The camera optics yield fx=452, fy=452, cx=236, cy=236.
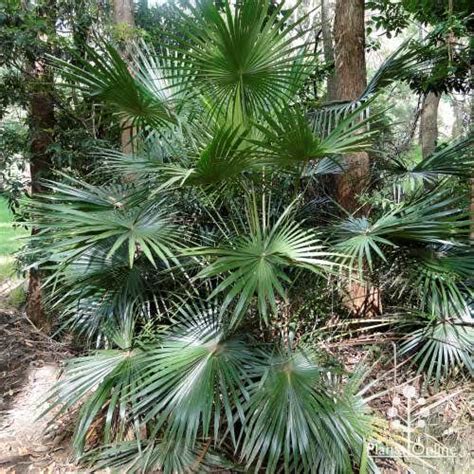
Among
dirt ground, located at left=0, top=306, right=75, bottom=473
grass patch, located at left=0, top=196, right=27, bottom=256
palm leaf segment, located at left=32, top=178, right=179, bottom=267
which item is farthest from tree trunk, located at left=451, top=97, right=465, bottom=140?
grass patch, located at left=0, top=196, right=27, bottom=256

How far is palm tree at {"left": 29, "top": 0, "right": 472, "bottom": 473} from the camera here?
187cm

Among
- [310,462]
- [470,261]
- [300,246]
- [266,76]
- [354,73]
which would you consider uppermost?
[354,73]

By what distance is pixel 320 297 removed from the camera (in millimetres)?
2568

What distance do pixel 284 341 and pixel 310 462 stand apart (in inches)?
24.7

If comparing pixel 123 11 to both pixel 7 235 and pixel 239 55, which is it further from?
pixel 7 235

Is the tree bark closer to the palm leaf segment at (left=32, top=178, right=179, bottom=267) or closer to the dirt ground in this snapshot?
the palm leaf segment at (left=32, top=178, right=179, bottom=267)

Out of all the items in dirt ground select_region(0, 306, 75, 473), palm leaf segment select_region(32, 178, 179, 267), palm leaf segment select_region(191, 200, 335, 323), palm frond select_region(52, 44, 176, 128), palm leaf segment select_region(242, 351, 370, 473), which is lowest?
dirt ground select_region(0, 306, 75, 473)

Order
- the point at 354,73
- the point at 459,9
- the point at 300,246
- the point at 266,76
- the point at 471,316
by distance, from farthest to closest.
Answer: the point at 459,9 → the point at 354,73 → the point at 471,316 → the point at 266,76 → the point at 300,246

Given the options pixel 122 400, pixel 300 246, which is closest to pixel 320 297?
pixel 300 246

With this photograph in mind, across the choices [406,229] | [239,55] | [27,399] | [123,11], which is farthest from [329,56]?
[27,399]

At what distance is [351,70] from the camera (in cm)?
289

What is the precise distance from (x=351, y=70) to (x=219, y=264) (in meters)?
1.77

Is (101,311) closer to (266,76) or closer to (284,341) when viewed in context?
(284,341)

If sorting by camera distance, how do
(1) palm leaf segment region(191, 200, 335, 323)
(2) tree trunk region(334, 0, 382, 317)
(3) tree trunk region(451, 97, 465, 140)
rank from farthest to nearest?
(3) tree trunk region(451, 97, 465, 140) < (2) tree trunk region(334, 0, 382, 317) < (1) palm leaf segment region(191, 200, 335, 323)
